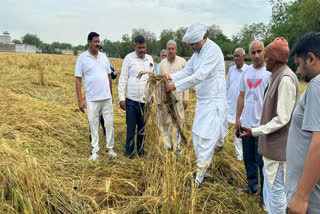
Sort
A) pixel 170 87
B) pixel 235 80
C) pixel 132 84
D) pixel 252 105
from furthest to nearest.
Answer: pixel 235 80 → pixel 132 84 → pixel 252 105 → pixel 170 87

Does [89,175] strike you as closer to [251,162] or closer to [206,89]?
[206,89]

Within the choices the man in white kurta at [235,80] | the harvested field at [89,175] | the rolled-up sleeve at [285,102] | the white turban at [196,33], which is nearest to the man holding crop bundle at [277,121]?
the rolled-up sleeve at [285,102]

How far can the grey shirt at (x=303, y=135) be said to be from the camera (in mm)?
1026

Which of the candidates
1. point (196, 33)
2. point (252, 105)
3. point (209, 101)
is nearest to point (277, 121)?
point (209, 101)

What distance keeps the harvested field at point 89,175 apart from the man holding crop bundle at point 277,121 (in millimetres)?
476

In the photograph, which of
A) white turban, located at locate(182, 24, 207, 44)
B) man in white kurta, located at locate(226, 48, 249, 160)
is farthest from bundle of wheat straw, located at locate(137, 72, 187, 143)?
man in white kurta, located at locate(226, 48, 249, 160)

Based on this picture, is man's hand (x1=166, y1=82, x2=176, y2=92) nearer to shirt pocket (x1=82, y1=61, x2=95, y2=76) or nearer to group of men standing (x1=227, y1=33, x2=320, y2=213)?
group of men standing (x1=227, y1=33, x2=320, y2=213)

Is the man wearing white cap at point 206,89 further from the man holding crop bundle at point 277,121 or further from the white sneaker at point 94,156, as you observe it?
the white sneaker at point 94,156

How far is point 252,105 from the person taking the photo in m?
2.82

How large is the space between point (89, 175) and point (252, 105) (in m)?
2.13

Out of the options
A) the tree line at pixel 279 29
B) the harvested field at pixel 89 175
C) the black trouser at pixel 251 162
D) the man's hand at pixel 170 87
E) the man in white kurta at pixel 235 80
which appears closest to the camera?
the harvested field at pixel 89 175

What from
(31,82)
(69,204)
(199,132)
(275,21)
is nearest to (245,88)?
(199,132)

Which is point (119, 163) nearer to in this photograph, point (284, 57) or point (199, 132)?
point (199, 132)

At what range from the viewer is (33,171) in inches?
83.9
